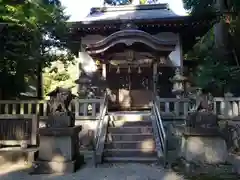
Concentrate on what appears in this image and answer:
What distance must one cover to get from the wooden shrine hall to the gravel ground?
604cm

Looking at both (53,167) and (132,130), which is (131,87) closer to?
(132,130)

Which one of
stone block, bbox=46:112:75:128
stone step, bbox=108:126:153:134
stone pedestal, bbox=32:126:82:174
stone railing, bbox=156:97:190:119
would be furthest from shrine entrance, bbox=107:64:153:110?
stone pedestal, bbox=32:126:82:174

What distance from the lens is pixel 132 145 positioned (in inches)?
350

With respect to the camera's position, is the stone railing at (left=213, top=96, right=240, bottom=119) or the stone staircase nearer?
the stone staircase

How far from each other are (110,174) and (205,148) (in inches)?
97.4

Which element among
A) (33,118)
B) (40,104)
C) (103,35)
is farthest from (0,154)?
(103,35)

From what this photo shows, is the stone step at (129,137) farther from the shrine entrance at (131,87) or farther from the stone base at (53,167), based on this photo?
the shrine entrance at (131,87)

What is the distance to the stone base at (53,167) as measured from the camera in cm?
696

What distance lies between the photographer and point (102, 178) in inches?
251

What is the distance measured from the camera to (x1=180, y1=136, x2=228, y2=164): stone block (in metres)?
6.85

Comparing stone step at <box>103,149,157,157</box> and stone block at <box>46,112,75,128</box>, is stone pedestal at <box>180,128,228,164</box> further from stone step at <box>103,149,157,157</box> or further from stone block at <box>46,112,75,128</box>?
stone block at <box>46,112,75,128</box>

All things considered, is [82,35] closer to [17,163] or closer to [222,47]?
[222,47]

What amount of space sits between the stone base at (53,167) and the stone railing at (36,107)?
9.42 ft

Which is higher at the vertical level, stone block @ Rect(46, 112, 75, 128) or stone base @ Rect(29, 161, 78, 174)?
stone block @ Rect(46, 112, 75, 128)
